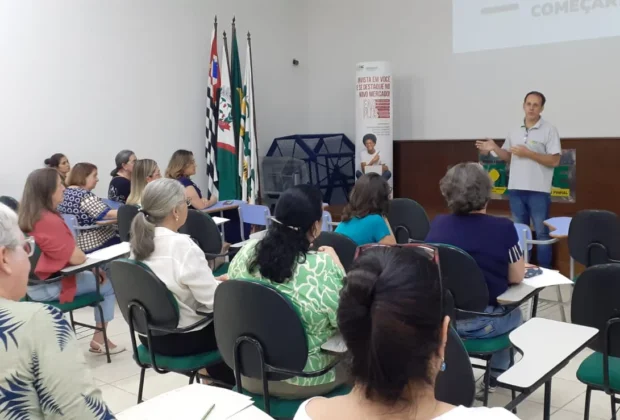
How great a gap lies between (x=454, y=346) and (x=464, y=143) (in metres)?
5.84

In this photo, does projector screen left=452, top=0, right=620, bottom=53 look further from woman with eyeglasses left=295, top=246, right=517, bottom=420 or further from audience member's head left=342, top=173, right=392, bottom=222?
woman with eyeglasses left=295, top=246, right=517, bottom=420

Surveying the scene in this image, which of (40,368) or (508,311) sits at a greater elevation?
(40,368)

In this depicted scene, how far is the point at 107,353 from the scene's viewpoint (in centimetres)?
398

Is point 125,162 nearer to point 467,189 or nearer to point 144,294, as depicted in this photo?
point 144,294

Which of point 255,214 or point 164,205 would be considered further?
point 255,214

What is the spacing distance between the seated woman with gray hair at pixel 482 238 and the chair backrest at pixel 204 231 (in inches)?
72.1

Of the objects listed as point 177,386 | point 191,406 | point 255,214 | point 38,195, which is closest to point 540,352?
point 191,406

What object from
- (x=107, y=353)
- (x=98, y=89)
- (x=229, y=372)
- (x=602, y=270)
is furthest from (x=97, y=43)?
(x=602, y=270)

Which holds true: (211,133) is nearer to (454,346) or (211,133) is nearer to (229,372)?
(229,372)

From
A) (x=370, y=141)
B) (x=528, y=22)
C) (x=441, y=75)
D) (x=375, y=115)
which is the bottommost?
(x=370, y=141)

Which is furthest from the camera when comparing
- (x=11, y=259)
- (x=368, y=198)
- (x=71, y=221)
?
(x=71, y=221)

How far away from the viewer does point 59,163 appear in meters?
5.65

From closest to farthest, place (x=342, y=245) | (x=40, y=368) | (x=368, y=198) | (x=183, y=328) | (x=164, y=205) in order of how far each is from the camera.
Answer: (x=40, y=368) → (x=183, y=328) → (x=164, y=205) → (x=342, y=245) → (x=368, y=198)

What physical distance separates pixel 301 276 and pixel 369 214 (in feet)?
4.29
